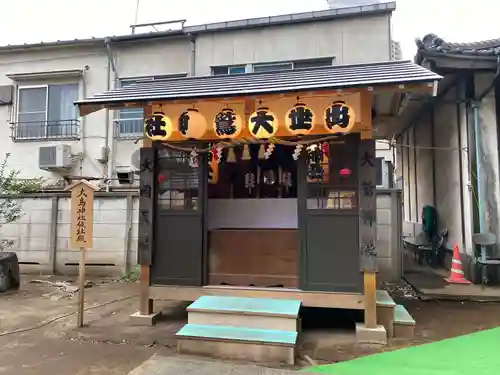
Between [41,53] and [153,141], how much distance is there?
29.8 ft

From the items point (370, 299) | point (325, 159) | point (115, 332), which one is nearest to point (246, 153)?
point (325, 159)

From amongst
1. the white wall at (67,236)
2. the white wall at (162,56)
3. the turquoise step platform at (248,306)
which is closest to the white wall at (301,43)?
the white wall at (162,56)

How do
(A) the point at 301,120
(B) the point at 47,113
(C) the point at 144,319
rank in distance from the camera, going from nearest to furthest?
(A) the point at 301,120
(C) the point at 144,319
(B) the point at 47,113

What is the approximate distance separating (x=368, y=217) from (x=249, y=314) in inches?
84.4

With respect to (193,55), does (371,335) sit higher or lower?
lower

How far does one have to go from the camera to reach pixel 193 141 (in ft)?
21.1

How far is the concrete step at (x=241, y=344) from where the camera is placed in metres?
4.76

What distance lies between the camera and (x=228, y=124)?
19.5 ft

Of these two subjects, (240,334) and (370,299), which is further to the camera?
(370,299)

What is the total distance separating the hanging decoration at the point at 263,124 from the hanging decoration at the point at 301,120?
225 mm

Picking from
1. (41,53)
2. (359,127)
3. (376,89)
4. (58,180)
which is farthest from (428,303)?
(41,53)

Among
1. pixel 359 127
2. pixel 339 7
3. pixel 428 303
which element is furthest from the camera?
pixel 339 7

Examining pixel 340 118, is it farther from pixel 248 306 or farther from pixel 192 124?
pixel 248 306

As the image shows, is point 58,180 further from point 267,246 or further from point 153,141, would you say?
point 267,246
